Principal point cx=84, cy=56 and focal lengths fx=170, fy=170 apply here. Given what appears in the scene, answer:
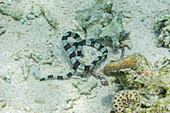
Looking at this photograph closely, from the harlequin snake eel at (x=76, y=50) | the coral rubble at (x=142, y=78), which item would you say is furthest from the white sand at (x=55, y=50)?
the coral rubble at (x=142, y=78)

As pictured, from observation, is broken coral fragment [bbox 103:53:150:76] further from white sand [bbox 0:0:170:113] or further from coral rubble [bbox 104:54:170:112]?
white sand [bbox 0:0:170:113]

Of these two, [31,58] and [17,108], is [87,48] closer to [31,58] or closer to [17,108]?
[31,58]

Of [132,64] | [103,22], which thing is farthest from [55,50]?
[132,64]

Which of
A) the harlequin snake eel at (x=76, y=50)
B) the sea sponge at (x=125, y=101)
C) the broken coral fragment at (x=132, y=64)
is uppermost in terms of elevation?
the broken coral fragment at (x=132, y=64)

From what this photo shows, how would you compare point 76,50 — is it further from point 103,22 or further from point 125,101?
point 125,101

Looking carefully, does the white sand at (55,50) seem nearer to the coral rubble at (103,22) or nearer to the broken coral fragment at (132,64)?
the coral rubble at (103,22)

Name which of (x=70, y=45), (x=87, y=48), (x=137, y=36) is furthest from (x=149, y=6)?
(x=70, y=45)
